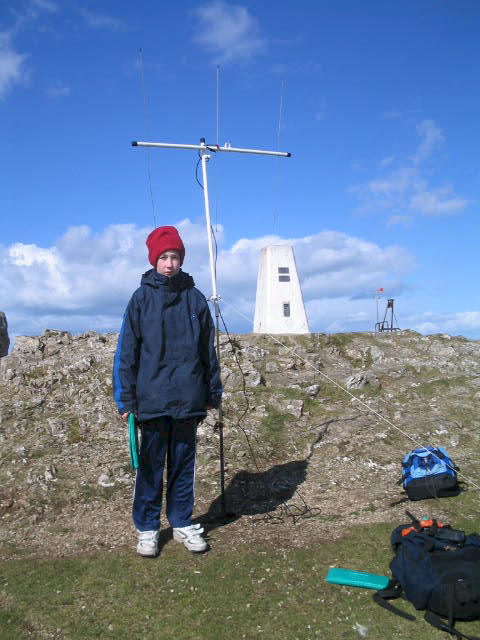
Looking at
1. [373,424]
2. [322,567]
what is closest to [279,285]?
[373,424]

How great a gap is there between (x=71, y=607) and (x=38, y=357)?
6.73 metres

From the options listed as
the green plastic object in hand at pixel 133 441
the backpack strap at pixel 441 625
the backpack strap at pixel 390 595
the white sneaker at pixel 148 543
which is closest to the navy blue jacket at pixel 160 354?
the green plastic object in hand at pixel 133 441

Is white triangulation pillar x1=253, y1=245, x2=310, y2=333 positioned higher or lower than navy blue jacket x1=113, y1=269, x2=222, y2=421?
higher

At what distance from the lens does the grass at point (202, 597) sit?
3.93 m

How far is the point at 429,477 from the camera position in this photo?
21.0 feet

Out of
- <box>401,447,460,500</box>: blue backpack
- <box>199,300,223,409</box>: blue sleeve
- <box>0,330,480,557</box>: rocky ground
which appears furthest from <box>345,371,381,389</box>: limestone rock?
<box>199,300,223,409</box>: blue sleeve

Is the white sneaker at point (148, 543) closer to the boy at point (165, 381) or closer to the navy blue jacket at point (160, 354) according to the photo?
the boy at point (165, 381)

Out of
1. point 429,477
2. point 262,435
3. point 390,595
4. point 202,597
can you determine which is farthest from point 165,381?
point 262,435

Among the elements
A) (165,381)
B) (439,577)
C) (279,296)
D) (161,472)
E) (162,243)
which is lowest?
(439,577)

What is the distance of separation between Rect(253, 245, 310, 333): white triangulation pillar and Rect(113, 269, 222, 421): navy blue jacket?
8247 millimetres

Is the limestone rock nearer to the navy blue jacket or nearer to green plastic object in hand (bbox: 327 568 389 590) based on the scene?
the navy blue jacket

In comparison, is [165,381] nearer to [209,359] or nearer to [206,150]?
[209,359]

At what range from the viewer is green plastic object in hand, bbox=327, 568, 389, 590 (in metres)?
4.38

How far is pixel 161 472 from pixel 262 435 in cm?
356
